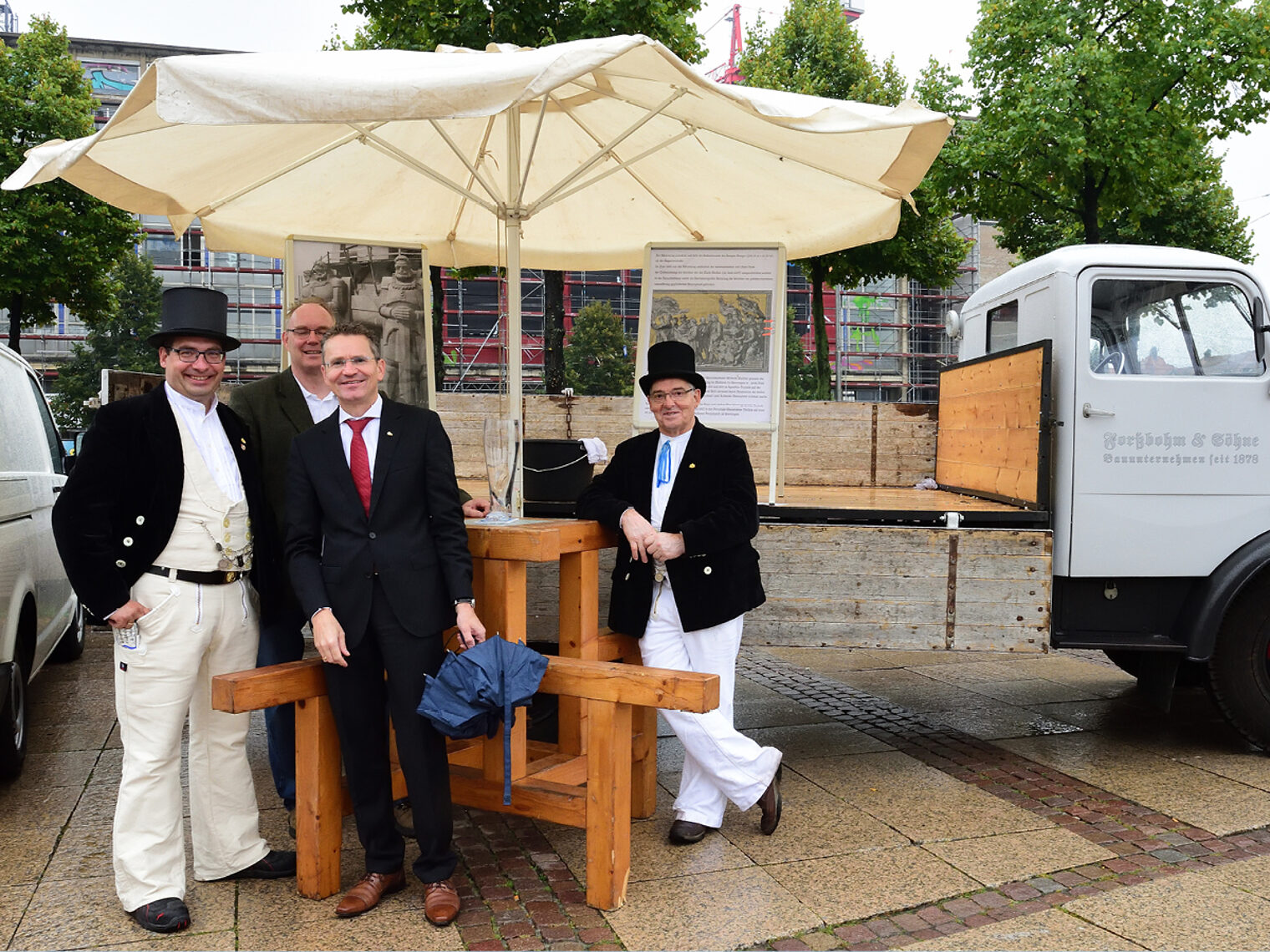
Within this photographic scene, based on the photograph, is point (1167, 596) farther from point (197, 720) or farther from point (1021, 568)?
point (197, 720)

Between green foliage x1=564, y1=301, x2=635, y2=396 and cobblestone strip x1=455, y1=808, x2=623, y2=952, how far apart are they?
37.2 metres

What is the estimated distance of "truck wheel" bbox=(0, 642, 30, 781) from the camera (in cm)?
462

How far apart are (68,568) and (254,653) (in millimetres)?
683

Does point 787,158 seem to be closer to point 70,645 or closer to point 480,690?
point 480,690

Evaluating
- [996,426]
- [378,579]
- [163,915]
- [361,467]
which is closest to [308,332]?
[361,467]

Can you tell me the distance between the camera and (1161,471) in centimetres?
510

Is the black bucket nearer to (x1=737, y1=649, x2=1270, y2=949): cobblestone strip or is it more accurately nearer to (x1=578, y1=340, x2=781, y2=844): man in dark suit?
(x1=578, y1=340, x2=781, y2=844): man in dark suit

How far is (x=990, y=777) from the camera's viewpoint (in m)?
5.00

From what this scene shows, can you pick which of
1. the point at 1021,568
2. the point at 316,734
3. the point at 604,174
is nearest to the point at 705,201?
the point at 604,174

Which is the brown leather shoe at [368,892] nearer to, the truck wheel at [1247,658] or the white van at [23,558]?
the white van at [23,558]

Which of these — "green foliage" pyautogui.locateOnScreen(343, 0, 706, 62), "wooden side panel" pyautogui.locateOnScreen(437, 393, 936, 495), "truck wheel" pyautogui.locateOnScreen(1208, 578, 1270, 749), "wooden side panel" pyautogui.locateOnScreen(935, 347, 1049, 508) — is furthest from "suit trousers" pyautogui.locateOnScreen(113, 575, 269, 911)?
"green foliage" pyautogui.locateOnScreen(343, 0, 706, 62)

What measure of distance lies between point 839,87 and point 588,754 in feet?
81.2

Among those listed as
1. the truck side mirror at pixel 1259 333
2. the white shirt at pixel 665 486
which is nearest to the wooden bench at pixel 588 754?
the white shirt at pixel 665 486

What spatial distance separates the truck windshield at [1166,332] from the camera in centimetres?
520
